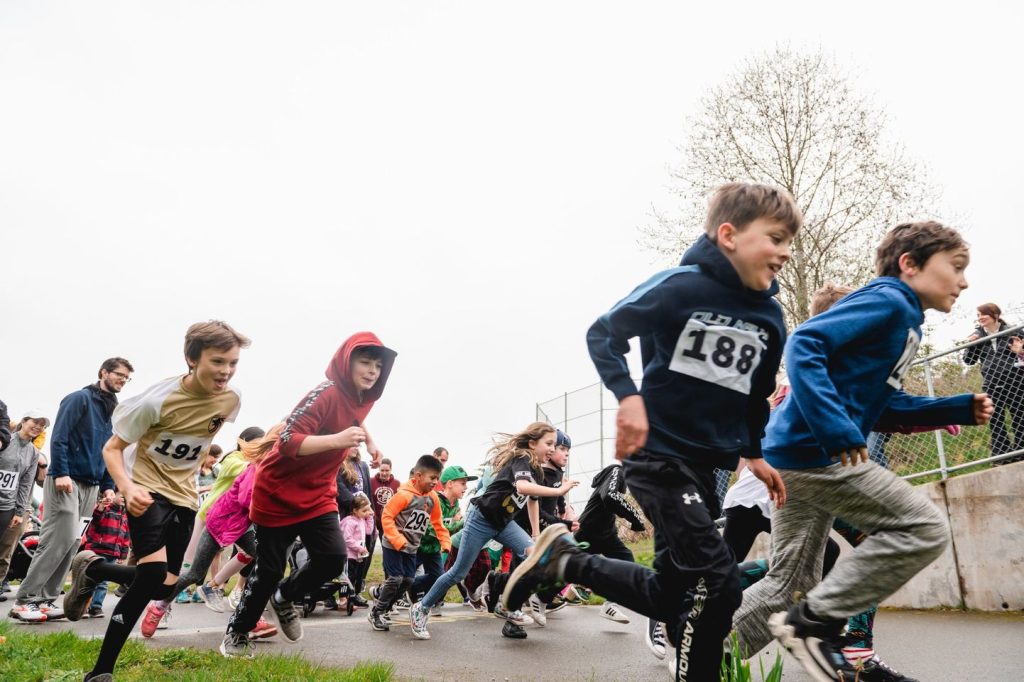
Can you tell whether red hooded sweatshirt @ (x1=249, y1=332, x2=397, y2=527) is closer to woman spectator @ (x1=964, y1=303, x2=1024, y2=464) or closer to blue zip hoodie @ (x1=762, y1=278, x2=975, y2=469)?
blue zip hoodie @ (x1=762, y1=278, x2=975, y2=469)

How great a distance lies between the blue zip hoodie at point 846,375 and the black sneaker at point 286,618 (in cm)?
361

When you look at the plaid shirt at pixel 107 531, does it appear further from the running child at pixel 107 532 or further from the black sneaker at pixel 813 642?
the black sneaker at pixel 813 642

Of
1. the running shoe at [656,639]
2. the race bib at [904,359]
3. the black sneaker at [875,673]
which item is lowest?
the running shoe at [656,639]

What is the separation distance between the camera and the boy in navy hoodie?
3.03m

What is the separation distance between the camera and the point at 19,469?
893 centimetres

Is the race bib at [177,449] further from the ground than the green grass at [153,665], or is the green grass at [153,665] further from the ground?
the race bib at [177,449]

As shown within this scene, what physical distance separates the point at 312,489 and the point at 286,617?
1136 mm

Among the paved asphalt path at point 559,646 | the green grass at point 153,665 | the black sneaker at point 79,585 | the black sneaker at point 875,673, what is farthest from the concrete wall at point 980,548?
the black sneaker at point 79,585

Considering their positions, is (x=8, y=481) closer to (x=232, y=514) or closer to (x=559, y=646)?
(x=232, y=514)

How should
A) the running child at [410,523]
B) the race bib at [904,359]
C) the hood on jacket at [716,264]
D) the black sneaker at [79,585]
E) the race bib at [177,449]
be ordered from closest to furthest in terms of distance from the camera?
the hood on jacket at [716,264], the race bib at [904,359], the race bib at [177,449], the black sneaker at [79,585], the running child at [410,523]

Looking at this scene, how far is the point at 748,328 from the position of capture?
10.9 feet

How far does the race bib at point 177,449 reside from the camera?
473 centimetres

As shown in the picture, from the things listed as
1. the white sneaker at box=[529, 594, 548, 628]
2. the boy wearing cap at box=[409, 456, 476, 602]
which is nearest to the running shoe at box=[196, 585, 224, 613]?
the boy wearing cap at box=[409, 456, 476, 602]

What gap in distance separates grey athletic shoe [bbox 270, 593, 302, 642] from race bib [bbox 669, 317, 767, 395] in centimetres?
370
